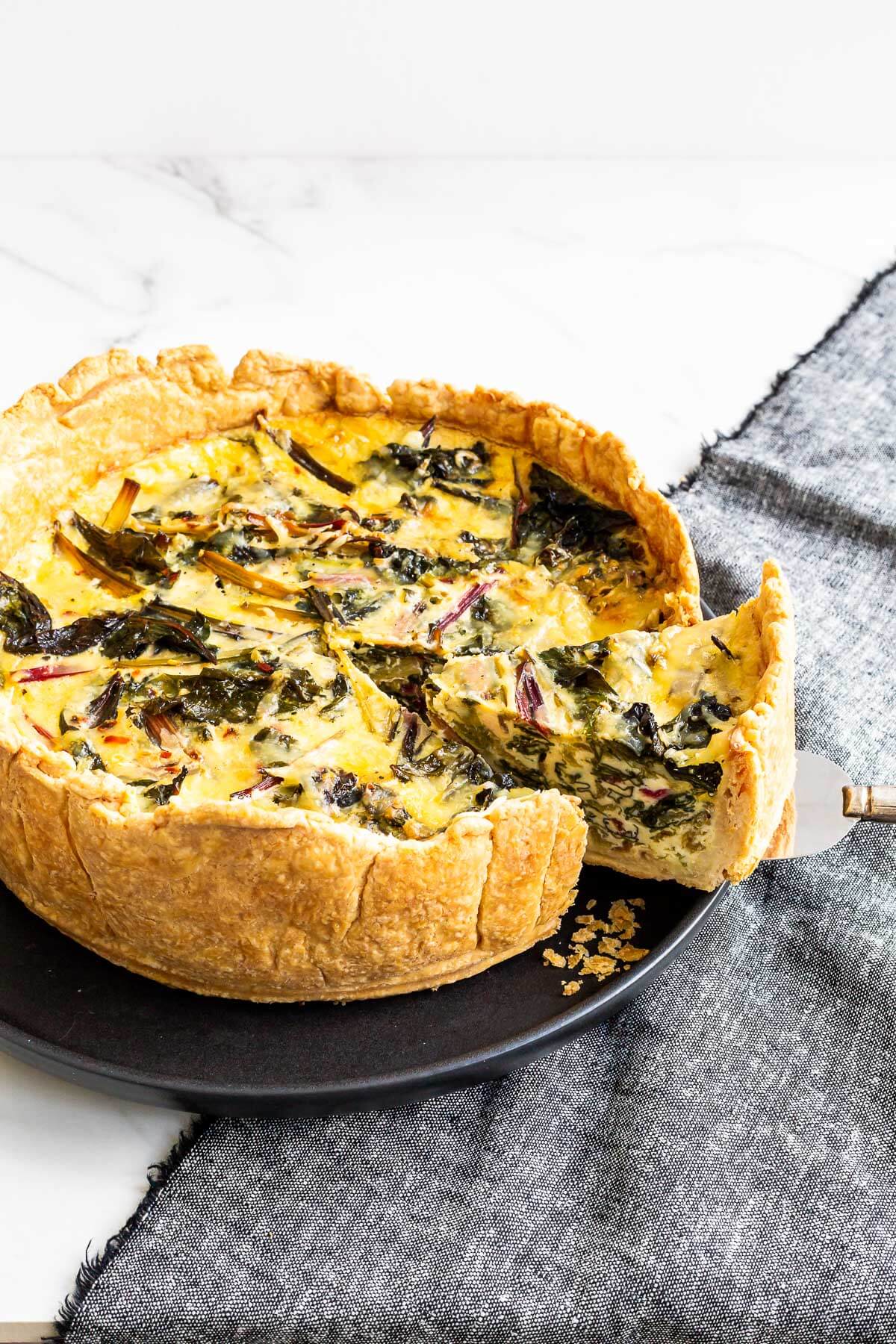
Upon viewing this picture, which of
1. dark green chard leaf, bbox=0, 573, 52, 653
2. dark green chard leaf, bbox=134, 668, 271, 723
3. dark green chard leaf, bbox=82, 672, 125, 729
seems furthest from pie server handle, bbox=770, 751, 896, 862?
dark green chard leaf, bbox=0, 573, 52, 653

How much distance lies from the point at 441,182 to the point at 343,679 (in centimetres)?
341

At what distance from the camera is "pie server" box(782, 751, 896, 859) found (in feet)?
10.7

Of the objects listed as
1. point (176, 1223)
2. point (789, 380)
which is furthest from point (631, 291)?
point (176, 1223)

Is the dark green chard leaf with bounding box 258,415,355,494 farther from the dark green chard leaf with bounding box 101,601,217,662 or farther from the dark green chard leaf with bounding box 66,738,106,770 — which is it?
the dark green chard leaf with bounding box 66,738,106,770

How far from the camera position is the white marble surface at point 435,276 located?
5086 millimetres

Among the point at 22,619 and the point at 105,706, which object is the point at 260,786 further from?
the point at 22,619

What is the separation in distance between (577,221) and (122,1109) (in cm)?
410

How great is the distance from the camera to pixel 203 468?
3.81m

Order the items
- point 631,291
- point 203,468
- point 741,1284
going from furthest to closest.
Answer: point 631,291, point 203,468, point 741,1284

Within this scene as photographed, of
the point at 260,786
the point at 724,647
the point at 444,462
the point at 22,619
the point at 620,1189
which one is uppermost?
the point at 724,647

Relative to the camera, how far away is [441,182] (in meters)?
5.99

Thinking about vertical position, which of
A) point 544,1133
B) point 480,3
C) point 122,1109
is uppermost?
point 480,3

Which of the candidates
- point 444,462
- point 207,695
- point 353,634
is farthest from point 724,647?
point 207,695

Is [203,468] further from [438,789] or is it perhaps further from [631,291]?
[631,291]
